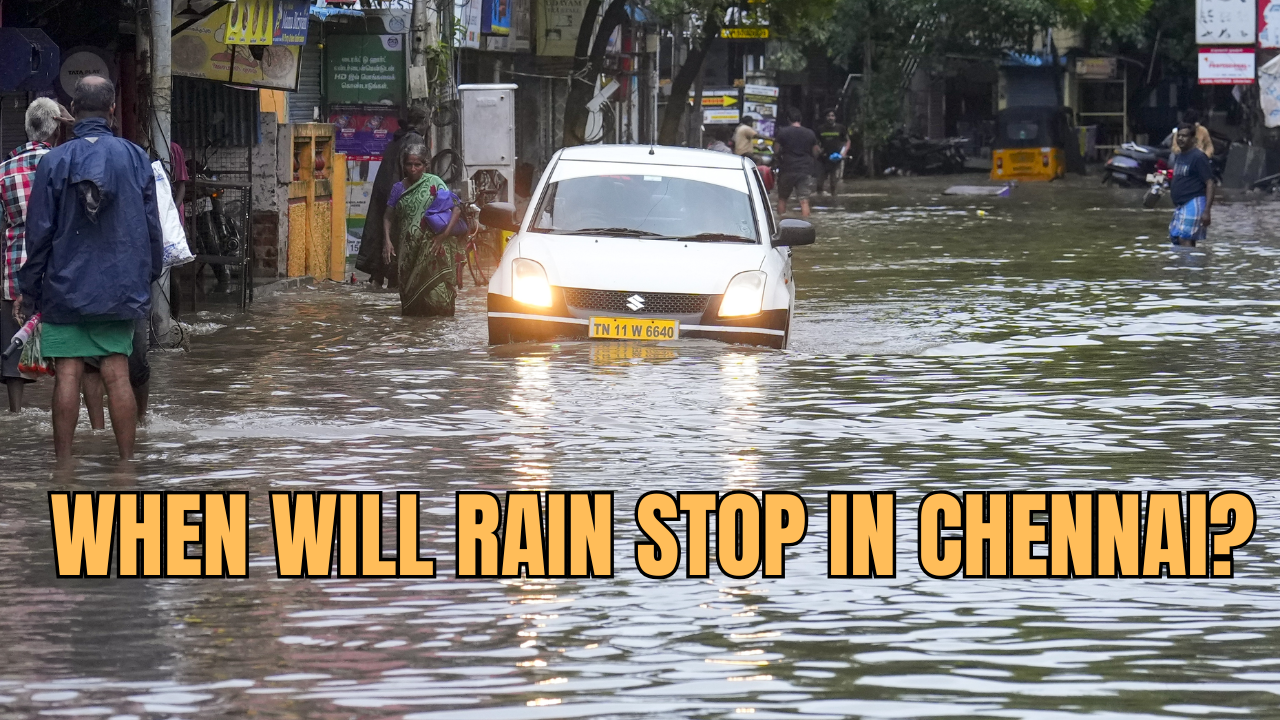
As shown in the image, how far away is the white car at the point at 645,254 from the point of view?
44.2 ft

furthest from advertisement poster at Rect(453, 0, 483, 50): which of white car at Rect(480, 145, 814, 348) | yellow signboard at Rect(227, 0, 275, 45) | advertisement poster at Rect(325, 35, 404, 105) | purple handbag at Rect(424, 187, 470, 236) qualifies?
white car at Rect(480, 145, 814, 348)

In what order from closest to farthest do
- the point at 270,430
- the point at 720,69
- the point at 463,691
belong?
1. the point at 463,691
2. the point at 270,430
3. the point at 720,69

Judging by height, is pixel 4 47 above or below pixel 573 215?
above

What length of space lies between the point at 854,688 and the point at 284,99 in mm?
19482

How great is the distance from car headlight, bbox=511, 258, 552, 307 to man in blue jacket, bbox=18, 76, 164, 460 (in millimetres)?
4314

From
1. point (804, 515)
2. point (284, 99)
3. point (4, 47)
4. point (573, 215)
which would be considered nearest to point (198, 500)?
point (804, 515)

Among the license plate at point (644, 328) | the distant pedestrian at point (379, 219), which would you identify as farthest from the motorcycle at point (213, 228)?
the license plate at point (644, 328)

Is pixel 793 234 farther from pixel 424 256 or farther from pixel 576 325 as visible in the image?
pixel 424 256

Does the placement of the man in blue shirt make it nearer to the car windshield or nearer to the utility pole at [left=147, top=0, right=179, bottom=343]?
the car windshield

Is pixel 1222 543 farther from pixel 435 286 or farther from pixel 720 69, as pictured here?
pixel 720 69

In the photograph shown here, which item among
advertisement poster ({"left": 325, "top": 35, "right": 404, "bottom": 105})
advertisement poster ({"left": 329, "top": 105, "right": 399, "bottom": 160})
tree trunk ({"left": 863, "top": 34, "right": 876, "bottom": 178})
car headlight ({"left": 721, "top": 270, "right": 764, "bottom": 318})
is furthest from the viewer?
tree trunk ({"left": 863, "top": 34, "right": 876, "bottom": 178})

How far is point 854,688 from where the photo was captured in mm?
5473

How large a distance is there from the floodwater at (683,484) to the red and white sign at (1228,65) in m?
28.7

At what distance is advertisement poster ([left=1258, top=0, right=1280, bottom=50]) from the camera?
46406mm
